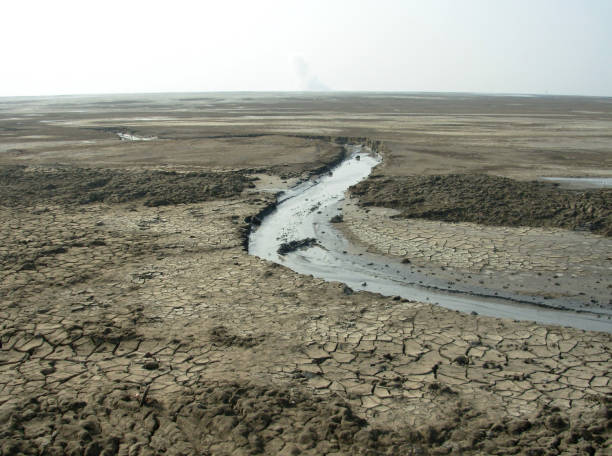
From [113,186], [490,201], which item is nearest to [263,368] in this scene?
[490,201]

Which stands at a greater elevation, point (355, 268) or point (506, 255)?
point (506, 255)

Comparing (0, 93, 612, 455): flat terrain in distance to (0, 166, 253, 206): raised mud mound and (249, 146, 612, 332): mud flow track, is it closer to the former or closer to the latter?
(249, 146, 612, 332): mud flow track

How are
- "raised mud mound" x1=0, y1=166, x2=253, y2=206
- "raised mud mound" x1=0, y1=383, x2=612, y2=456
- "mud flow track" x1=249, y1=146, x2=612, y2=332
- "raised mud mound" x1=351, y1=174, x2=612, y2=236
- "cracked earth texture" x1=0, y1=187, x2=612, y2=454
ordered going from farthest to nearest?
1. "raised mud mound" x1=0, y1=166, x2=253, y2=206
2. "raised mud mound" x1=351, y1=174, x2=612, y2=236
3. "mud flow track" x1=249, y1=146, x2=612, y2=332
4. "cracked earth texture" x1=0, y1=187, x2=612, y2=454
5. "raised mud mound" x1=0, y1=383, x2=612, y2=456

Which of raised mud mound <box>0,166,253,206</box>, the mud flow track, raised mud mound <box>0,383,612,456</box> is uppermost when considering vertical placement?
raised mud mound <box>0,166,253,206</box>

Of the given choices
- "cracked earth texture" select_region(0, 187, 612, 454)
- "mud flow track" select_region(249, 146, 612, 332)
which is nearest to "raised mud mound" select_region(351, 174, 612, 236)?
"mud flow track" select_region(249, 146, 612, 332)

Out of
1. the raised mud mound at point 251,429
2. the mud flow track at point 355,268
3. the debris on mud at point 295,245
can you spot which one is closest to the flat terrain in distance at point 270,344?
the raised mud mound at point 251,429

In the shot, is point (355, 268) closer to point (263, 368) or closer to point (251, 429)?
point (263, 368)
